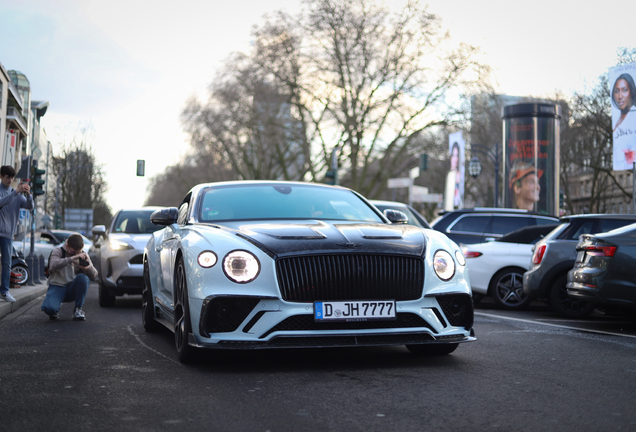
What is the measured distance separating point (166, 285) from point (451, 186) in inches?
1221

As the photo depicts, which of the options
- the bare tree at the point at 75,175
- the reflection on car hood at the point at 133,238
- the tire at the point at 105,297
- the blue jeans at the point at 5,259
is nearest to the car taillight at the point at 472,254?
the reflection on car hood at the point at 133,238

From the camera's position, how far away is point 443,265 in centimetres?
604

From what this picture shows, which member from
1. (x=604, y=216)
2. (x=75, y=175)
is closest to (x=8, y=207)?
(x=604, y=216)

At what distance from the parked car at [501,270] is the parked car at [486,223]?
1111 mm

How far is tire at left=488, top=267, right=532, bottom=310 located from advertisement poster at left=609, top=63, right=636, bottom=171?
743 centimetres

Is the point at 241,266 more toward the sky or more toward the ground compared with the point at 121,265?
more toward the sky

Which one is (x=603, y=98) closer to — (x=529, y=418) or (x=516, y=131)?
(x=516, y=131)

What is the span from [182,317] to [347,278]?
138cm

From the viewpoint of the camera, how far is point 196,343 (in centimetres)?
575

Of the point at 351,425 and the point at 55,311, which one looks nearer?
the point at 351,425

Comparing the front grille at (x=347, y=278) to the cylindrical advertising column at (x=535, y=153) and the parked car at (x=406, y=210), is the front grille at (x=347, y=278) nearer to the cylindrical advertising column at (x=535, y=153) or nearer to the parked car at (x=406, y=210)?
the parked car at (x=406, y=210)

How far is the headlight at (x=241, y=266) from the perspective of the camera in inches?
222

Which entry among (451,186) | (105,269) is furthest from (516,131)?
(105,269)

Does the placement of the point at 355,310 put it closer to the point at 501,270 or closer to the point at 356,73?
the point at 501,270
